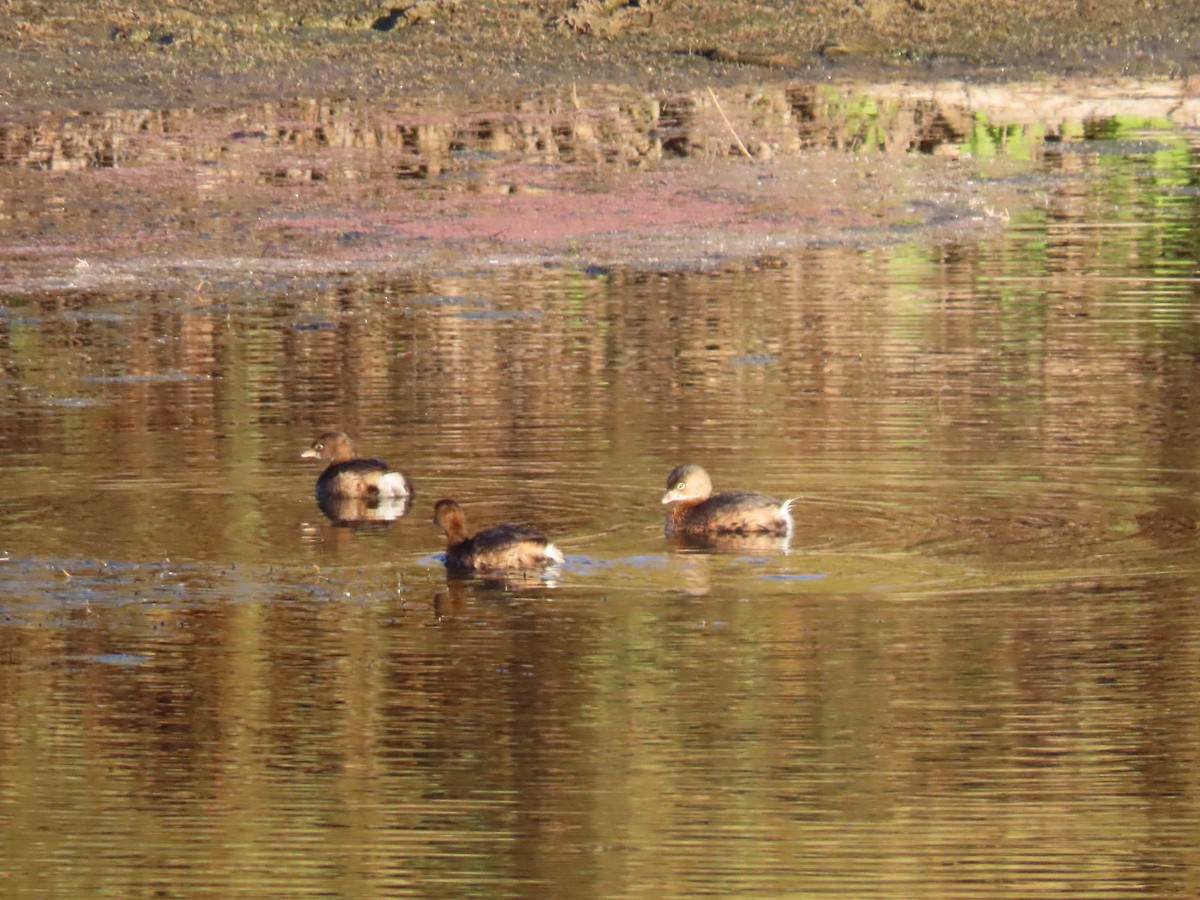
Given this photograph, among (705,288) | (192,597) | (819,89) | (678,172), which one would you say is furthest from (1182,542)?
(819,89)

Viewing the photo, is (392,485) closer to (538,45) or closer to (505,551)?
(505,551)

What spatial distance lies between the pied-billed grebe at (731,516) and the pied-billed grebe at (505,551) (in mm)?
616

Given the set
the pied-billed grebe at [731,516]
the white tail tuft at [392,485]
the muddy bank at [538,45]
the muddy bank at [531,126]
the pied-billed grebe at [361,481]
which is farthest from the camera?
the muddy bank at [538,45]

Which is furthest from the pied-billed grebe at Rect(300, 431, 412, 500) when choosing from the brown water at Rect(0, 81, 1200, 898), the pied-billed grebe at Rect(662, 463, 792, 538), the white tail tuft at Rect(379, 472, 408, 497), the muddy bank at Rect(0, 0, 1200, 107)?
the muddy bank at Rect(0, 0, 1200, 107)

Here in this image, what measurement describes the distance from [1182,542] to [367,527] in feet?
10.2

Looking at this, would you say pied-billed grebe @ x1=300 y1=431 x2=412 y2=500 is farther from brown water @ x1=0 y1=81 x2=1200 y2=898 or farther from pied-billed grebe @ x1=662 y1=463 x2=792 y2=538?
pied-billed grebe @ x1=662 y1=463 x2=792 y2=538

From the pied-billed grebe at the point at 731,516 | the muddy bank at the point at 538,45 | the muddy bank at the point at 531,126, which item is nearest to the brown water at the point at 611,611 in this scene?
the pied-billed grebe at the point at 731,516

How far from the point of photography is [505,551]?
942 centimetres

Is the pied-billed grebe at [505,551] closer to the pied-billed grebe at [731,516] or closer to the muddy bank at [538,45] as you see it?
the pied-billed grebe at [731,516]

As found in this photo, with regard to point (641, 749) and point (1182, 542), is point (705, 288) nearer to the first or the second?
point (1182, 542)

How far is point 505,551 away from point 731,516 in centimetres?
96

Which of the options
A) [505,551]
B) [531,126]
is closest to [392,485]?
[505,551]

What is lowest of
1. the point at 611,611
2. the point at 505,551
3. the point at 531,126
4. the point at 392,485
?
the point at 611,611

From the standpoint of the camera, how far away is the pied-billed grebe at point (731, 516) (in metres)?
9.94
